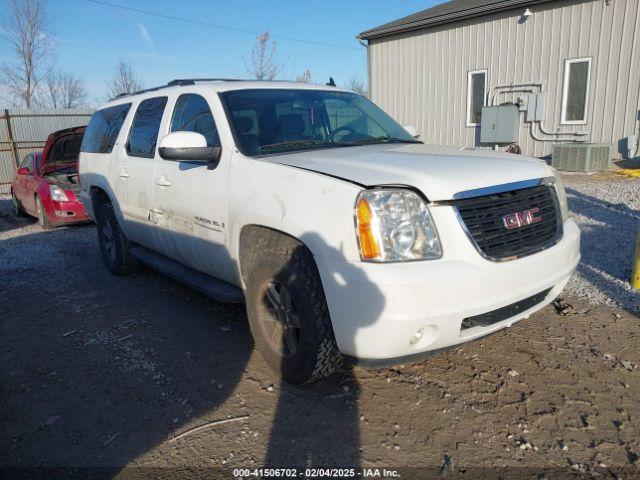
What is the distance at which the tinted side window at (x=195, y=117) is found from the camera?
358 cm

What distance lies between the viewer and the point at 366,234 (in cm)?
240

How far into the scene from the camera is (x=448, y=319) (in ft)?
7.95

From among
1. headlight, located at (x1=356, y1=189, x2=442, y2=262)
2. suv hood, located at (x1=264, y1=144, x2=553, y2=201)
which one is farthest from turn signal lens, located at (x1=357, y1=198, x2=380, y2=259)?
suv hood, located at (x1=264, y1=144, x2=553, y2=201)

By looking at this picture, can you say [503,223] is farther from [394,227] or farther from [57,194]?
[57,194]

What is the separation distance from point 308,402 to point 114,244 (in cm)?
350

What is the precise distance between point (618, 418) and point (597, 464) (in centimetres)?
45

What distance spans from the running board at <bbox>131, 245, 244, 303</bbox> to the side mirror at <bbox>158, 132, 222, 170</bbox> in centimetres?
90

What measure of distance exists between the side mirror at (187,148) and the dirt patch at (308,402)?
55.5 inches

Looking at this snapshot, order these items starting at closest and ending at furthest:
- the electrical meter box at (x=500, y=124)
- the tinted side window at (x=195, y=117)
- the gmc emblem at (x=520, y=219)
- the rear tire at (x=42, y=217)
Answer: the gmc emblem at (x=520, y=219), the tinted side window at (x=195, y=117), the rear tire at (x=42, y=217), the electrical meter box at (x=500, y=124)

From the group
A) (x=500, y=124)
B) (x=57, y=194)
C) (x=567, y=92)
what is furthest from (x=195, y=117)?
(x=567, y=92)

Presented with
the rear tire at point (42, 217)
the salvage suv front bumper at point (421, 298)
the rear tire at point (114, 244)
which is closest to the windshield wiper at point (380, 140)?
the salvage suv front bumper at point (421, 298)

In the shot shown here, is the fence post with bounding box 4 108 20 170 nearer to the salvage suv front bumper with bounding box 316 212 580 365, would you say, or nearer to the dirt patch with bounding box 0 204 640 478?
the dirt patch with bounding box 0 204 640 478

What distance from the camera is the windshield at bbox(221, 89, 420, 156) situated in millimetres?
3404

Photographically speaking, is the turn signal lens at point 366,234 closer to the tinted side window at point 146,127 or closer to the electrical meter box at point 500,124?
the tinted side window at point 146,127
